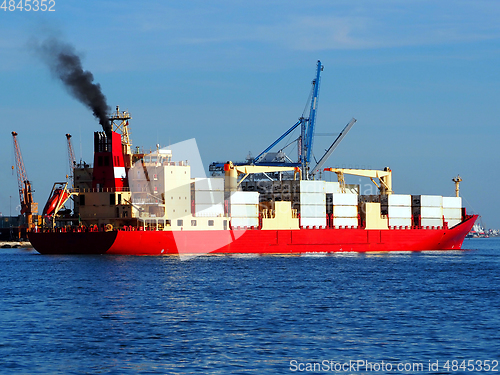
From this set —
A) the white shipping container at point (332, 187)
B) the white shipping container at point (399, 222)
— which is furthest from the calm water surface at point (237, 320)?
the white shipping container at point (399, 222)

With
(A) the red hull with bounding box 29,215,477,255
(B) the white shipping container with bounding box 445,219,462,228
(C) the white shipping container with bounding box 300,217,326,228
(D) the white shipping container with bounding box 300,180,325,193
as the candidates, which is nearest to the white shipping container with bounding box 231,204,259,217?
(A) the red hull with bounding box 29,215,477,255

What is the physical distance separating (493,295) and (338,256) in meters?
32.6

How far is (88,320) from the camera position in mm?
27266

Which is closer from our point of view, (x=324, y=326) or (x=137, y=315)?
(x=324, y=326)

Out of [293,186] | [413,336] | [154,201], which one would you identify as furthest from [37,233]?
[413,336]

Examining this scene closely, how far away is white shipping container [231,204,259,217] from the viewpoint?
6556 cm

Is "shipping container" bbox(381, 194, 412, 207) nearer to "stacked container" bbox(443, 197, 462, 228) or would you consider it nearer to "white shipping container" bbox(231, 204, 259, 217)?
"stacked container" bbox(443, 197, 462, 228)

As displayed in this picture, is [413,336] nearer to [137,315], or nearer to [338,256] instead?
[137,315]

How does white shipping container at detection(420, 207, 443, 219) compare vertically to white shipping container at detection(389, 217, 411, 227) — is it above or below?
above

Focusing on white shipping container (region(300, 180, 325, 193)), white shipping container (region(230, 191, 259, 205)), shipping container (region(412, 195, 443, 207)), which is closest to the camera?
white shipping container (region(230, 191, 259, 205))

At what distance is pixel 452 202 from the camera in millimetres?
82438

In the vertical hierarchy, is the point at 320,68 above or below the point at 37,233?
above

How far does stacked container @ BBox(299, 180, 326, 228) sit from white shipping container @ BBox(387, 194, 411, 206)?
925 centimetres

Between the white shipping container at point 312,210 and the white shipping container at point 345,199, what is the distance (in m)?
1.85
